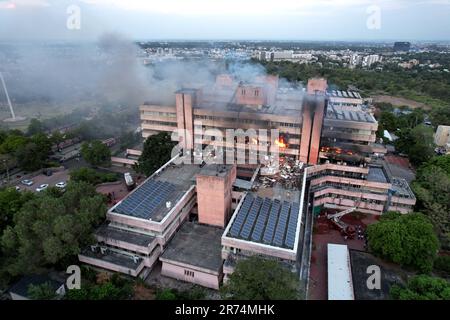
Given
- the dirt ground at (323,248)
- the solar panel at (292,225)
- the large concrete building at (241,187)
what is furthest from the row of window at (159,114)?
the dirt ground at (323,248)

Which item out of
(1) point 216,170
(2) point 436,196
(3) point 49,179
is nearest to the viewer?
(1) point 216,170

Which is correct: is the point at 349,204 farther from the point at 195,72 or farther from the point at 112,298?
the point at 195,72

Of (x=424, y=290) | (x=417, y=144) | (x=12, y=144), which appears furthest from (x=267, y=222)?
(x=12, y=144)

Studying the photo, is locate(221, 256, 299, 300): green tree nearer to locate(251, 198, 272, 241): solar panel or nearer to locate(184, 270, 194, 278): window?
locate(251, 198, 272, 241): solar panel

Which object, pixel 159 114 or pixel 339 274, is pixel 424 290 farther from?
pixel 159 114

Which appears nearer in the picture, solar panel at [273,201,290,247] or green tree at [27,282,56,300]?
green tree at [27,282,56,300]

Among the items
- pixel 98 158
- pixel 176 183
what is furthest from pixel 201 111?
pixel 98 158

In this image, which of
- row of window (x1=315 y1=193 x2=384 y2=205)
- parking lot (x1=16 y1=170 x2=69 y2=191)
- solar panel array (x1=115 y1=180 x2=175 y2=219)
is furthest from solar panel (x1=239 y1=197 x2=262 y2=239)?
parking lot (x1=16 y1=170 x2=69 y2=191)
